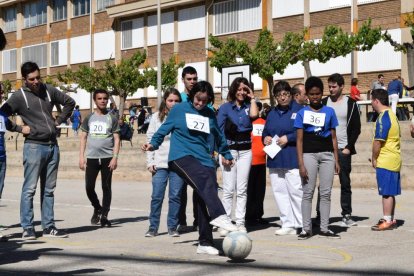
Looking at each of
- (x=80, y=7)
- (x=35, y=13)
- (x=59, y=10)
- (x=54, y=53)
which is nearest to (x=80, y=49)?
(x=80, y=7)

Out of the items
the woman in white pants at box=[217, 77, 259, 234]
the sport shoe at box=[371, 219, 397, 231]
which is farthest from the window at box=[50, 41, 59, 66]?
the sport shoe at box=[371, 219, 397, 231]

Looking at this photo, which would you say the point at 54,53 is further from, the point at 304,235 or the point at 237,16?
the point at 304,235

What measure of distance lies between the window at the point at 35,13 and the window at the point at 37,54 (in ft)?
6.57

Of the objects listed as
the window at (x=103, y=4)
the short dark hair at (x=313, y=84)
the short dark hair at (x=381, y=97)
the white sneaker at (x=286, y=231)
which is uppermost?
the window at (x=103, y=4)

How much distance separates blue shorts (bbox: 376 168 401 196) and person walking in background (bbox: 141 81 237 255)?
298 centimetres

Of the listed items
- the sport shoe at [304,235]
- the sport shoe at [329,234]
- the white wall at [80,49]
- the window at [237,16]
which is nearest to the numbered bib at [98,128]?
the sport shoe at [304,235]

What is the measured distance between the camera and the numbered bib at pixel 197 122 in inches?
403

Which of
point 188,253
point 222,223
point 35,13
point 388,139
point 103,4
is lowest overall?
point 188,253

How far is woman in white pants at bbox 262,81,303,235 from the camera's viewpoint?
39.4 feet

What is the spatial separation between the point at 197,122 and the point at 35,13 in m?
67.1

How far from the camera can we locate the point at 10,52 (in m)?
78.1

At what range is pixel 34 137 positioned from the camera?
11602 millimetres

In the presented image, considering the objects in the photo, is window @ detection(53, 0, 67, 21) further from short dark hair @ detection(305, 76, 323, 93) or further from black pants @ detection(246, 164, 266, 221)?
short dark hair @ detection(305, 76, 323, 93)

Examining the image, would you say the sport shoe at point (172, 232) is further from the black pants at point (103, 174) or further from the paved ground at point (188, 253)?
the black pants at point (103, 174)
